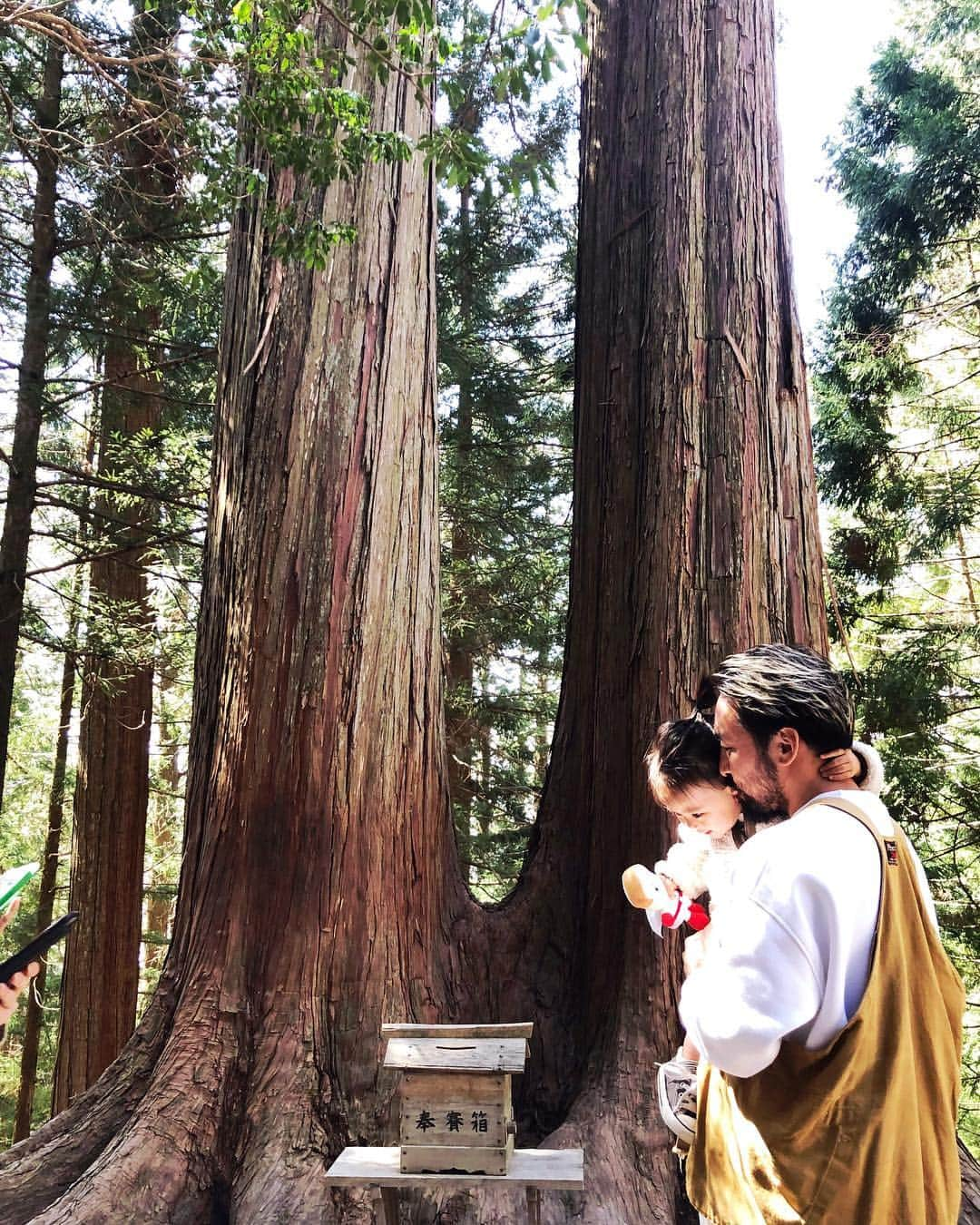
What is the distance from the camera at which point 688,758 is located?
6.43 feet

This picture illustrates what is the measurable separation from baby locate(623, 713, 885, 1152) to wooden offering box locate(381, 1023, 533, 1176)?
385 mm

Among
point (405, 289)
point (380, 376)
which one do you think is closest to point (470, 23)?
point (405, 289)

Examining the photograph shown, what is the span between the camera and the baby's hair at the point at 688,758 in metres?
1.95

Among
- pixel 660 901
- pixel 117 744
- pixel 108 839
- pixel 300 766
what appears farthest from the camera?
pixel 117 744

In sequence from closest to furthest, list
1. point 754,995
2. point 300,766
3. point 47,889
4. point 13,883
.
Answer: point 754,995 < point 13,883 < point 300,766 < point 47,889

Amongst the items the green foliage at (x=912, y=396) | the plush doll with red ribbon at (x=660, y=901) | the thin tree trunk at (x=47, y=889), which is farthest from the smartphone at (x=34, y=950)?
the thin tree trunk at (x=47, y=889)

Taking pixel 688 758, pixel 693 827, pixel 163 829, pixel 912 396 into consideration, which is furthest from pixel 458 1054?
pixel 163 829

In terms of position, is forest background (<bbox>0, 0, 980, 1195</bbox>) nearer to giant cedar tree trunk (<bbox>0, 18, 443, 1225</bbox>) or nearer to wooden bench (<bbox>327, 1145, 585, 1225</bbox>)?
giant cedar tree trunk (<bbox>0, 18, 443, 1225</bbox>)

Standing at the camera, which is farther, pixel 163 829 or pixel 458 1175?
pixel 163 829

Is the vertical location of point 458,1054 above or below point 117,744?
below

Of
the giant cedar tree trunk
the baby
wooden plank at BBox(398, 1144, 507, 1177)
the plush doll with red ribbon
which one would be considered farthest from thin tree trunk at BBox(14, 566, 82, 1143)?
the plush doll with red ribbon

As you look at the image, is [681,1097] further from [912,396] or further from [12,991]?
[912,396]

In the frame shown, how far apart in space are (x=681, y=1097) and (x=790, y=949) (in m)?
0.63

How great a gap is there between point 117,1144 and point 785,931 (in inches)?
94.6
